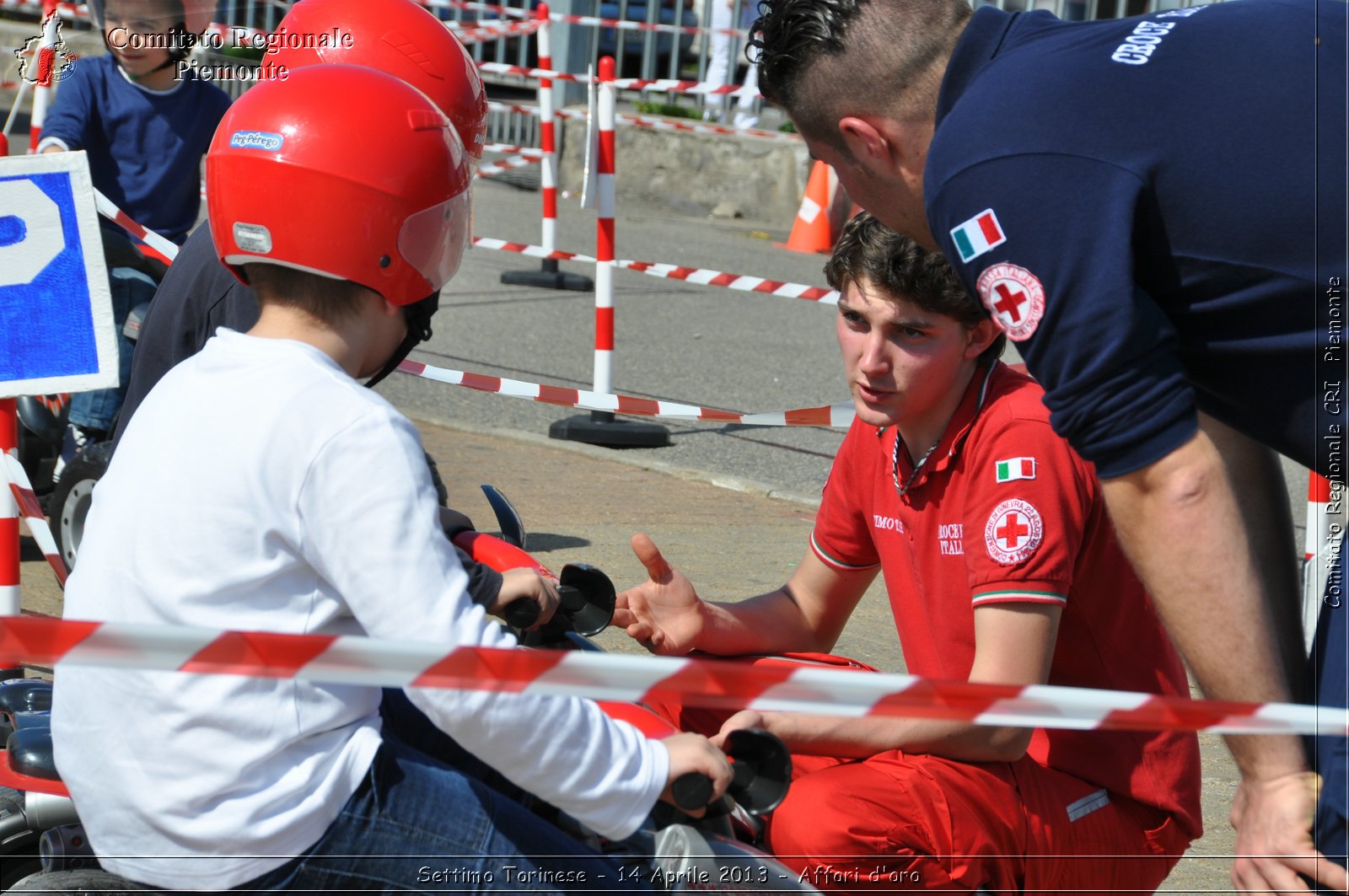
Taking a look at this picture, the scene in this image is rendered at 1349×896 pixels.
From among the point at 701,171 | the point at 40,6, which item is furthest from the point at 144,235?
the point at 701,171

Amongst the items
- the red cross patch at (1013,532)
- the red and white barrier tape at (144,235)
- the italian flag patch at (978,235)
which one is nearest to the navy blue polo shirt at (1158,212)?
the italian flag patch at (978,235)

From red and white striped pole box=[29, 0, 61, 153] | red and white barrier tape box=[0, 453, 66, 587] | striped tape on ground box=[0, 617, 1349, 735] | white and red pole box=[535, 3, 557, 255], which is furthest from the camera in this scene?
white and red pole box=[535, 3, 557, 255]

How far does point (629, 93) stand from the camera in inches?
645

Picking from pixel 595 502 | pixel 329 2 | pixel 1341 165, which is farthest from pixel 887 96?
pixel 595 502

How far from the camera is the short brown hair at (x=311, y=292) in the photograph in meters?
1.96

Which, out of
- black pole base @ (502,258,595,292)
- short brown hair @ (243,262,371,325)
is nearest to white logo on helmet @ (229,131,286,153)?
short brown hair @ (243,262,371,325)

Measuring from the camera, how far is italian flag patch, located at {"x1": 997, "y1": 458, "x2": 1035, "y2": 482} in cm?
249

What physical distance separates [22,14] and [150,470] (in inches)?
599

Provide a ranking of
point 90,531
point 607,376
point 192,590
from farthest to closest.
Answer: point 607,376
point 90,531
point 192,590

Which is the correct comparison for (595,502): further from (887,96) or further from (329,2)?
(887,96)

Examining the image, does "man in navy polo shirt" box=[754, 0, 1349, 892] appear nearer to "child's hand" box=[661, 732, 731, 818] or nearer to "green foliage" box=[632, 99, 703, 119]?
"child's hand" box=[661, 732, 731, 818]

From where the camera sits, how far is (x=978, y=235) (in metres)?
1.95

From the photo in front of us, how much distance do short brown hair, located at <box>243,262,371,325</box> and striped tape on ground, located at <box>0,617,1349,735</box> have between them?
456mm

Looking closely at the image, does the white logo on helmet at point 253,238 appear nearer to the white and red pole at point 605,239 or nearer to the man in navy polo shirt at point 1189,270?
the man in navy polo shirt at point 1189,270
